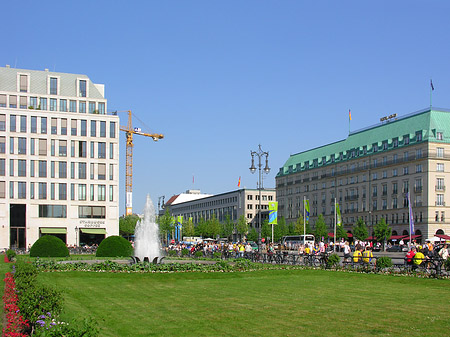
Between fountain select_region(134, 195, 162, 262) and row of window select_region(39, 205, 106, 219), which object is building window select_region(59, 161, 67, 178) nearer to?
row of window select_region(39, 205, 106, 219)

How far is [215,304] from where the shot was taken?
62.1 feet

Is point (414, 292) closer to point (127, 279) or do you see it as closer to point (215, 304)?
point (215, 304)

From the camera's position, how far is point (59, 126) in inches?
3339

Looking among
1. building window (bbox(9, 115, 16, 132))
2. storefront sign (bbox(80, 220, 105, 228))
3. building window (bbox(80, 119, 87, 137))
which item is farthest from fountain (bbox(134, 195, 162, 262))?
building window (bbox(9, 115, 16, 132))

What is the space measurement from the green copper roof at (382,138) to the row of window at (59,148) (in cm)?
5112

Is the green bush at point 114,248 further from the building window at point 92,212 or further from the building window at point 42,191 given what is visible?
the building window at point 42,191

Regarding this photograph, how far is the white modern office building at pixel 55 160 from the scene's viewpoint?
269ft

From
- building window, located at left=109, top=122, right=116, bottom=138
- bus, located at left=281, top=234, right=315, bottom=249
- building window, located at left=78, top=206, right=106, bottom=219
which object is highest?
building window, located at left=109, top=122, right=116, bottom=138

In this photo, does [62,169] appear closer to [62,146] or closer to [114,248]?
[62,146]

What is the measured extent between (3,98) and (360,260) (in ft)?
216

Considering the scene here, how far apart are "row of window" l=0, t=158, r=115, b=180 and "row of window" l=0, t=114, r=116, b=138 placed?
14.6ft

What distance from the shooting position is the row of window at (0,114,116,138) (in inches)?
3246

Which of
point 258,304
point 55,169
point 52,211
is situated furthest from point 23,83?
point 258,304

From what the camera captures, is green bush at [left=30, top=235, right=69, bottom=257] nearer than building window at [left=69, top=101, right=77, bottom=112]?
Yes
